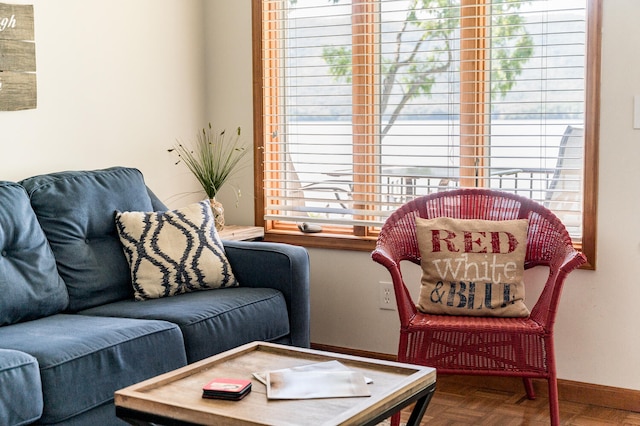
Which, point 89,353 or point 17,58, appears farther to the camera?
point 17,58

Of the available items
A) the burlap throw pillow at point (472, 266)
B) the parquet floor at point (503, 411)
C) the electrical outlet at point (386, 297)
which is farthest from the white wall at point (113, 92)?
the parquet floor at point (503, 411)

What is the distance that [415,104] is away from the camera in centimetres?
388

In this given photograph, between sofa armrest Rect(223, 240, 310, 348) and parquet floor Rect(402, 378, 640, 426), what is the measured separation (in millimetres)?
549

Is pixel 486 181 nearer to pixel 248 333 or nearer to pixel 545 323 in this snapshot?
pixel 545 323

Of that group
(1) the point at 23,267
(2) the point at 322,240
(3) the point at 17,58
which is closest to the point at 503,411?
(2) the point at 322,240

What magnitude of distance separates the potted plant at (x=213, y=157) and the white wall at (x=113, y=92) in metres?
0.06

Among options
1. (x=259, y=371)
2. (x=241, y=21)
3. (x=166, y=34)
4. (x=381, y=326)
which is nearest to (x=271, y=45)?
(x=241, y=21)

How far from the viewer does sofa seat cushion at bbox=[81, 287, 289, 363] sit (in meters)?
3.04

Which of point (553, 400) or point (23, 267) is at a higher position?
point (23, 267)

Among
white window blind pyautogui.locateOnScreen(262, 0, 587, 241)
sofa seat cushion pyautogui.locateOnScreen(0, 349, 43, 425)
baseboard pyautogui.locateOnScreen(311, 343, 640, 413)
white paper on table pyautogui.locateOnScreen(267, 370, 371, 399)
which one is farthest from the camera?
white window blind pyautogui.locateOnScreen(262, 0, 587, 241)

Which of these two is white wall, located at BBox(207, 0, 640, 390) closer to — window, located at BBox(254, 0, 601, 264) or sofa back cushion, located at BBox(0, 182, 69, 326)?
window, located at BBox(254, 0, 601, 264)

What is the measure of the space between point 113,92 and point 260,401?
83.4 inches

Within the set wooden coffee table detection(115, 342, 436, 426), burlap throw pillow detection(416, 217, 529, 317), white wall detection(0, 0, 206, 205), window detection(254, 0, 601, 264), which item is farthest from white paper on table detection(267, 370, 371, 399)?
white wall detection(0, 0, 206, 205)

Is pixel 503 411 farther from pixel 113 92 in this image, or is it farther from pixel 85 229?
pixel 113 92
